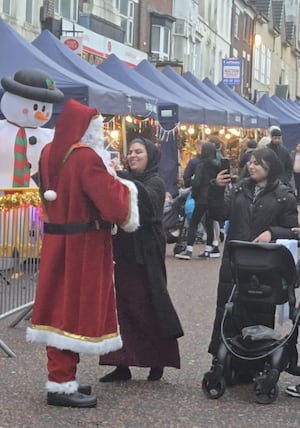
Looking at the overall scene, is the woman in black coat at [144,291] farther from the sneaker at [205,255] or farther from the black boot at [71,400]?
the sneaker at [205,255]

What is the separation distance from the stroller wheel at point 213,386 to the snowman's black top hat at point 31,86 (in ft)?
17.4

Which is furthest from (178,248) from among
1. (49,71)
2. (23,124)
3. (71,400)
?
(71,400)

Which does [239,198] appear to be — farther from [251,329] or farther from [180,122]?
[180,122]

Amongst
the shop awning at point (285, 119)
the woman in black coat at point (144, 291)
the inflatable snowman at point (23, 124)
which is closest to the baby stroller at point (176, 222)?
the inflatable snowman at point (23, 124)

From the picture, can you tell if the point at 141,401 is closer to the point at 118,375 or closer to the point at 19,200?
the point at 118,375

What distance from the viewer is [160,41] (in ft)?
114

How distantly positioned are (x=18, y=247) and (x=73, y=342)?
74.0 inches

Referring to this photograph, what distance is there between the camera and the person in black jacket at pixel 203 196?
476 inches

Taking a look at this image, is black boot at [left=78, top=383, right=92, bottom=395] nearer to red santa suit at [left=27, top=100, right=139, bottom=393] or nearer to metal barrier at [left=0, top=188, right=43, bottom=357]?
red santa suit at [left=27, top=100, right=139, bottom=393]

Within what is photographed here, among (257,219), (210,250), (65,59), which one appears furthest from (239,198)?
(65,59)

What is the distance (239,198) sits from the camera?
5.97 m

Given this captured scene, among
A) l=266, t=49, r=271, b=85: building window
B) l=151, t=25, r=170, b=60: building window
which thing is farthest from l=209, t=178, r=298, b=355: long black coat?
l=266, t=49, r=271, b=85: building window

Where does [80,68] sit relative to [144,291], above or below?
above

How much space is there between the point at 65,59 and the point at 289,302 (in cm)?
980
